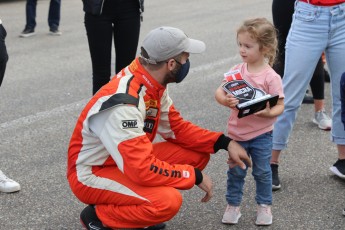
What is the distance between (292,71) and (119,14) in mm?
1380

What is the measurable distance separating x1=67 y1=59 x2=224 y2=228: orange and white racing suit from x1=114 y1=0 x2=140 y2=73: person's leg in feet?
4.67

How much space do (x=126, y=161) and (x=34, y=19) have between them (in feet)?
23.6

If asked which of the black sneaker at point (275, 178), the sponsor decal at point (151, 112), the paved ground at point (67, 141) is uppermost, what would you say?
the sponsor decal at point (151, 112)

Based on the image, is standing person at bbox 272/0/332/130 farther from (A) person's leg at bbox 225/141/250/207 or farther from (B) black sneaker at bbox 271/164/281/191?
(A) person's leg at bbox 225/141/250/207

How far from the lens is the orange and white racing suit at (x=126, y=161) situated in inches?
125

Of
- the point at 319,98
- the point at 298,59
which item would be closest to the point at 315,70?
the point at 319,98

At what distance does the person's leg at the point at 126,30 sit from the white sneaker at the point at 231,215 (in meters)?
1.59

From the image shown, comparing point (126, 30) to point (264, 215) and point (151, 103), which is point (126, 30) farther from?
point (264, 215)

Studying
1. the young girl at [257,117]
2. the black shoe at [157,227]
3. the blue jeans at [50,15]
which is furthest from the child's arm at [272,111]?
the blue jeans at [50,15]

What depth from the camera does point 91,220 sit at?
3.50 metres

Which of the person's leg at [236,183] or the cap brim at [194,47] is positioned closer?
the cap brim at [194,47]

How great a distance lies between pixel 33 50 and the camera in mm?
8789

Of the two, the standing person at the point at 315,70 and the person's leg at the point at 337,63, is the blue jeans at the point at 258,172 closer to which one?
the person's leg at the point at 337,63

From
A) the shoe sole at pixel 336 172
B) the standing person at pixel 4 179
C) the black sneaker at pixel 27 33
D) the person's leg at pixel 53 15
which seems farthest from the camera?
the person's leg at pixel 53 15
